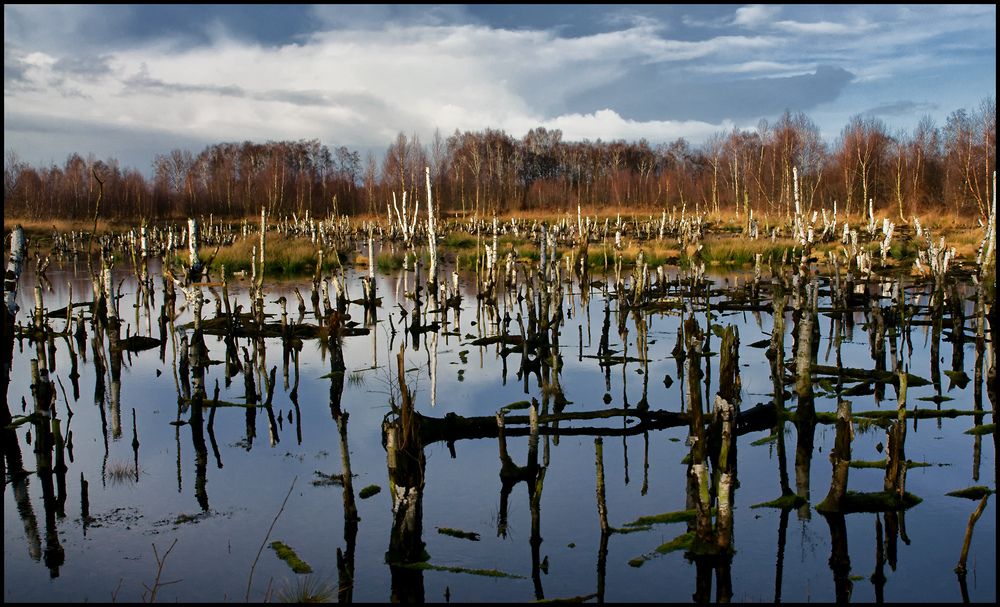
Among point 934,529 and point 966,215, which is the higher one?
point 966,215

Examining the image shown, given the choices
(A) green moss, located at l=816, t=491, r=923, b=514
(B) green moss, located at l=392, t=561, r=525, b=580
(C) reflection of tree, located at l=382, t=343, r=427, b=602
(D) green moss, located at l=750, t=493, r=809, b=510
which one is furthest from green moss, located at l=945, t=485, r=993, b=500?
(C) reflection of tree, located at l=382, t=343, r=427, b=602

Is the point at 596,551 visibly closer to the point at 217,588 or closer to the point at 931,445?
the point at 217,588

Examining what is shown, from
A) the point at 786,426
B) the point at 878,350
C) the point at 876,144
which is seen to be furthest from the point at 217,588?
the point at 876,144

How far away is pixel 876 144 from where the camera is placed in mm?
41625

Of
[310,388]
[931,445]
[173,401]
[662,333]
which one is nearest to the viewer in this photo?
[931,445]

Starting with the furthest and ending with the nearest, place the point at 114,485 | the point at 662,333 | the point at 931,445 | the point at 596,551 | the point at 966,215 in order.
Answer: the point at 966,215 → the point at 662,333 → the point at 931,445 → the point at 114,485 → the point at 596,551

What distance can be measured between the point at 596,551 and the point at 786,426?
244 cm

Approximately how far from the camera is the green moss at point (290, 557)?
336 cm

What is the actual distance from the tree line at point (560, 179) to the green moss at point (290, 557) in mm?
19073

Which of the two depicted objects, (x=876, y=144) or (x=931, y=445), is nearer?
(x=931, y=445)

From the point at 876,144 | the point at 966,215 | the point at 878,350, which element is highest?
the point at 876,144

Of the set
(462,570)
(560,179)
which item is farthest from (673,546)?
(560,179)

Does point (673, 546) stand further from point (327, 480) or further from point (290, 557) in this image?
point (327, 480)

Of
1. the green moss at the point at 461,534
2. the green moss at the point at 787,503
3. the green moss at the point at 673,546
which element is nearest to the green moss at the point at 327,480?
the green moss at the point at 461,534
